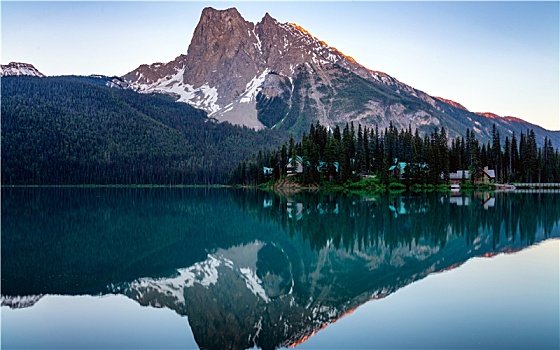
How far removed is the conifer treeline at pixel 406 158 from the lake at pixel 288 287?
62.1 metres

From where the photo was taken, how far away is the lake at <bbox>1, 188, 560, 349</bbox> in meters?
13.4

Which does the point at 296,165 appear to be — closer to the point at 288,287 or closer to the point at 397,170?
the point at 397,170

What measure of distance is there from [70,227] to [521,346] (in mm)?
34369

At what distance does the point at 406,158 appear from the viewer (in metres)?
103

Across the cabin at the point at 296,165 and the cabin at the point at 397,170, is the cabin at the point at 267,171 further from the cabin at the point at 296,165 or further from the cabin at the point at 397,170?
the cabin at the point at 397,170

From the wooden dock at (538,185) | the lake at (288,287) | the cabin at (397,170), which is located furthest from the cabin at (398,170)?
the lake at (288,287)

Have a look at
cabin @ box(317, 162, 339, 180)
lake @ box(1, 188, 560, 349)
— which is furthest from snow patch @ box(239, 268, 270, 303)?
cabin @ box(317, 162, 339, 180)

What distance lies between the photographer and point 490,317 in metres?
14.1

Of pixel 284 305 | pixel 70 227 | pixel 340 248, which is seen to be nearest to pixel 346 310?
pixel 284 305

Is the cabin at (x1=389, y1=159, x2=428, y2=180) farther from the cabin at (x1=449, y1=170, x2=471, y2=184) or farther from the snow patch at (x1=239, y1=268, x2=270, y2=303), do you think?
the snow patch at (x1=239, y1=268, x2=270, y2=303)

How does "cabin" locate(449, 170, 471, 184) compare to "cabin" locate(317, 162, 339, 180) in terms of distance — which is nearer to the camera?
"cabin" locate(317, 162, 339, 180)

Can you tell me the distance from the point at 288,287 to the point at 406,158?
87541 mm

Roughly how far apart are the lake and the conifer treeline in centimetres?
6213

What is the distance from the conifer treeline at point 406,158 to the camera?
3858 inches
